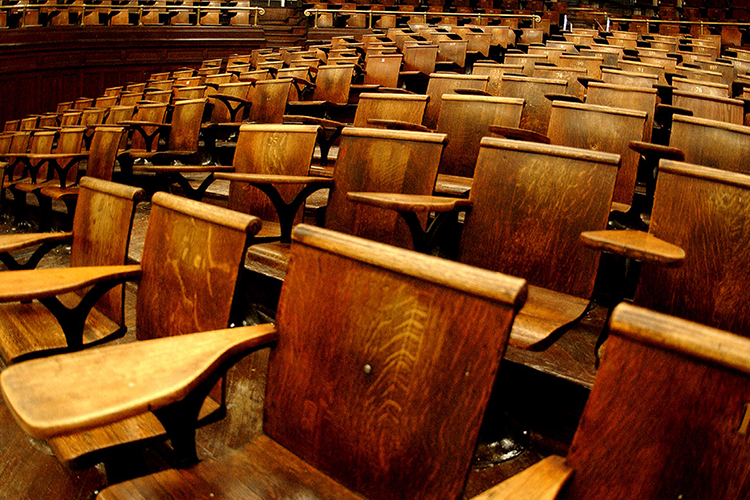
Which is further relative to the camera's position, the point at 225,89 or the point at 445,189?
the point at 225,89

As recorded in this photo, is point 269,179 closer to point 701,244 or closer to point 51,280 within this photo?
point 51,280

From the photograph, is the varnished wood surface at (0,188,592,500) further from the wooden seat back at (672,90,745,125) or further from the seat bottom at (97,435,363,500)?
the wooden seat back at (672,90,745,125)

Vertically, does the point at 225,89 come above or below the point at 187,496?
above

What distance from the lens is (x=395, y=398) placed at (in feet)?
1.03

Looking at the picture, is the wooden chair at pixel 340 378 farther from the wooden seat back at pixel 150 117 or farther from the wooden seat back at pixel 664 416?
the wooden seat back at pixel 150 117

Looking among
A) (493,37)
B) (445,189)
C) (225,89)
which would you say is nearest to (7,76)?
(225,89)

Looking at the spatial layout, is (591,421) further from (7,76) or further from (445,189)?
(7,76)

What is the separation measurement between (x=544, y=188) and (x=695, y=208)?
5.2 inches

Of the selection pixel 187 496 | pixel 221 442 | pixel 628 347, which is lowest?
pixel 221 442

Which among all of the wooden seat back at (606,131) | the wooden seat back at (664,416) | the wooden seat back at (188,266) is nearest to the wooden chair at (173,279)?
the wooden seat back at (188,266)

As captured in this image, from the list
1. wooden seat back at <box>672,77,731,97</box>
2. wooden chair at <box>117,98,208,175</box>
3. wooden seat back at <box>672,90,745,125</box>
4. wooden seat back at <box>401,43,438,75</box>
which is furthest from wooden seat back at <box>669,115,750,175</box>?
wooden seat back at <box>401,43,438,75</box>

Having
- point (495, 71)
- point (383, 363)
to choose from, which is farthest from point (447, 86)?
point (383, 363)

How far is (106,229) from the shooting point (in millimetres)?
560

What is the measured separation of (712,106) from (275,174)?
2.52 feet
